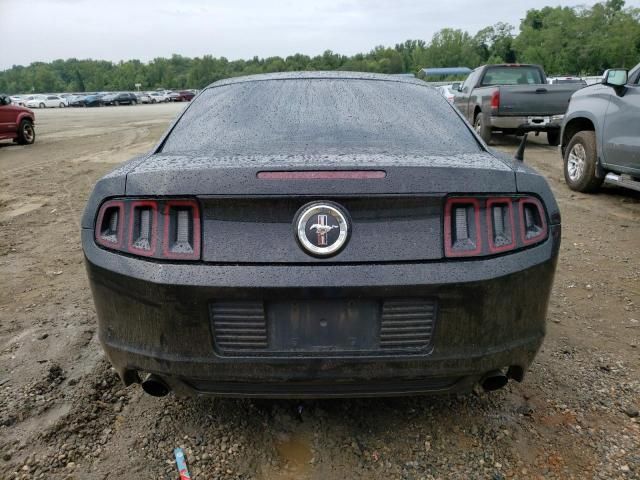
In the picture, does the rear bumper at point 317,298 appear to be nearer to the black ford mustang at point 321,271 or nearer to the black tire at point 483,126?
the black ford mustang at point 321,271

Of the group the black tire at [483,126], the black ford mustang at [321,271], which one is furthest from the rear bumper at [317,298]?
the black tire at [483,126]

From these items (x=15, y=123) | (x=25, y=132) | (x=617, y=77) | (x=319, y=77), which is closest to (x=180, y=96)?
(x=25, y=132)

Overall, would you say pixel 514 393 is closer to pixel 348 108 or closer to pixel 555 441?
pixel 555 441

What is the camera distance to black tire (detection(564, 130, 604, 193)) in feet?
23.3

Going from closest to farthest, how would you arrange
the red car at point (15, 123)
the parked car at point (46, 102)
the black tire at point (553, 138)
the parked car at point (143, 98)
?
the black tire at point (553, 138), the red car at point (15, 123), the parked car at point (46, 102), the parked car at point (143, 98)

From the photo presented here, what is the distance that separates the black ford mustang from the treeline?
7850 cm

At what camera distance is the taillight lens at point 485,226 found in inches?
77.6

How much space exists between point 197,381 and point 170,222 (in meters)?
0.62

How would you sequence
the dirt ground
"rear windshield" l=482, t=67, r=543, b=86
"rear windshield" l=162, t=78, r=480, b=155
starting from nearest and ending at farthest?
the dirt ground, "rear windshield" l=162, t=78, r=480, b=155, "rear windshield" l=482, t=67, r=543, b=86

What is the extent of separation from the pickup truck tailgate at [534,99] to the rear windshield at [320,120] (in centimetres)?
906

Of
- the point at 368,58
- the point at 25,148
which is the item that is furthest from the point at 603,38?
the point at 25,148

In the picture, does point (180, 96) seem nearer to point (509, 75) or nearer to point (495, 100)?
point (509, 75)

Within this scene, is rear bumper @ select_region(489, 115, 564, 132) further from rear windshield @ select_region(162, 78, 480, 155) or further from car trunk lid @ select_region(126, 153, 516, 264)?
car trunk lid @ select_region(126, 153, 516, 264)

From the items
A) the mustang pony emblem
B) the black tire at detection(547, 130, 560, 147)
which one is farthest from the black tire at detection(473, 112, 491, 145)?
the mustang pony emblem
